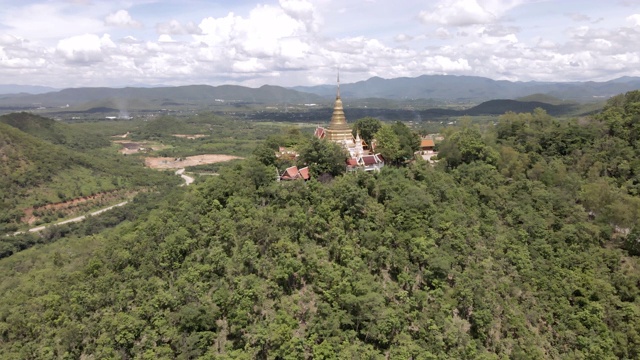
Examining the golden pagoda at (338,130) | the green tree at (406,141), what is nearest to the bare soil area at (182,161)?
the golden pagoda at (338,130)

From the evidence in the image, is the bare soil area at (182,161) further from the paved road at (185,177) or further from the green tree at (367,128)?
the green tree at (367,128)

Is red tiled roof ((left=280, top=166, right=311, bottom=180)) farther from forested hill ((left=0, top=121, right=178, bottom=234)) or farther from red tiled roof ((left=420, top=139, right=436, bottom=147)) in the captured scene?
forested hill ((left=0, top=121, right=178, bottom=234))

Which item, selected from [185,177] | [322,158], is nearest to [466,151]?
[322,158]

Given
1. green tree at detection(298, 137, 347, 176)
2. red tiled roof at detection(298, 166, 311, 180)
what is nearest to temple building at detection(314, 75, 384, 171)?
green tree at detection(298, 137, 347, 176)

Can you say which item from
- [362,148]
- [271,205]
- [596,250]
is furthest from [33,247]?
[596,250]

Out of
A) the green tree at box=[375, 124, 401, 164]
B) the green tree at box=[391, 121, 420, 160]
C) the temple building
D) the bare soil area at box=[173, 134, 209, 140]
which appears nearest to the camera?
the temple building

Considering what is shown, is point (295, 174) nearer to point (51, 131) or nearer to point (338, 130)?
point (338, 130)
